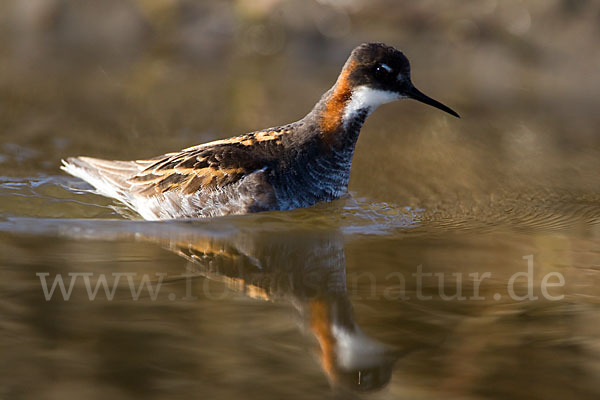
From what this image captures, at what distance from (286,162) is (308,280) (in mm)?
1687

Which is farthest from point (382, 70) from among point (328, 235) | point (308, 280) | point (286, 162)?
point (308, 280)

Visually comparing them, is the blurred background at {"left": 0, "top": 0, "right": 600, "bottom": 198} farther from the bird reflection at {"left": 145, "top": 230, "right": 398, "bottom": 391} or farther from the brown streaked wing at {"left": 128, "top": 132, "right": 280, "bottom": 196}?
the bird reflection at {"left": 145, "top": 230, "right": 398, "bottom": 391}

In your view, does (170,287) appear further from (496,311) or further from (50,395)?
(496,311)

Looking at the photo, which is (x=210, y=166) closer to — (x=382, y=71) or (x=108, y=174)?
(x=108, y=174)

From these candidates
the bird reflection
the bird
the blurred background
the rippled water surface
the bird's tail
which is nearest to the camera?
the rippled water surface

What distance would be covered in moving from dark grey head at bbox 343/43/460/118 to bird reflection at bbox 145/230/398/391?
4.41ft

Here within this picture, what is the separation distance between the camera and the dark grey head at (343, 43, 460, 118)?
22.0 ft

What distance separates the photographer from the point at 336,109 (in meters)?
6.81

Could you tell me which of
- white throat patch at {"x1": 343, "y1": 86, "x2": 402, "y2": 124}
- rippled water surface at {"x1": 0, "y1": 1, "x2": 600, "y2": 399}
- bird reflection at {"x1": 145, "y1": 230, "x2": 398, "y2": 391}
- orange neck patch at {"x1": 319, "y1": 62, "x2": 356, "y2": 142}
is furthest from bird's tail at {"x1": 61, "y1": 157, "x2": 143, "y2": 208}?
white throat patch at {"x1": 343, "y1": 86, "x2": 402, "y2": 124}

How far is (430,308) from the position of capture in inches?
184

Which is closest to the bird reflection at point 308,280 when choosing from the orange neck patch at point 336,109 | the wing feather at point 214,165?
the wing feather at point 214,165

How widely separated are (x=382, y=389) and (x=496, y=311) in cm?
122

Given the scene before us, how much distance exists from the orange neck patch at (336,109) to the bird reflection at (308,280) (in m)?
1.03

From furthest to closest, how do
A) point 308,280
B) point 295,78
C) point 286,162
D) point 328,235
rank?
point 295,78
point 286,162
point 328,235
point 308,280
